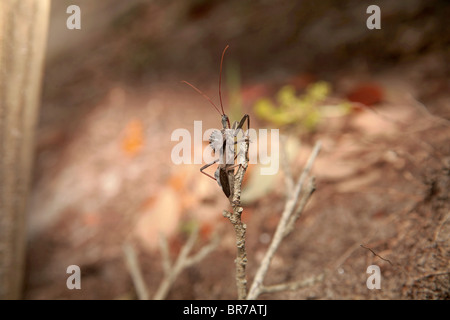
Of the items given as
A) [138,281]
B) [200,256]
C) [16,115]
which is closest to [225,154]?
[200,256]

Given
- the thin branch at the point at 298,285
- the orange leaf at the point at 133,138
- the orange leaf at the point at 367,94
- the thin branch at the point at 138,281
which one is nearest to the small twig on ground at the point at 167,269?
the thin branch at the point at 138,281

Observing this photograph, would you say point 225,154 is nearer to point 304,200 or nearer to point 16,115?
point 304,200

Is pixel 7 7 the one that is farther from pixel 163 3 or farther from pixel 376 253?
pixel 163 3

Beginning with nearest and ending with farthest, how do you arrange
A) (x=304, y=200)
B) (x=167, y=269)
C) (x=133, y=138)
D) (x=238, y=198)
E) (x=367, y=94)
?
(x=238, y=198)
(x=304, y=200)
(x=167, y=269)
(x=367, y=94)
(x=133, y=138)

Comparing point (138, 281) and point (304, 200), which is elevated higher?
point (304, 200)

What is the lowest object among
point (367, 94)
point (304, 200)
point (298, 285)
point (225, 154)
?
point (298, 285)

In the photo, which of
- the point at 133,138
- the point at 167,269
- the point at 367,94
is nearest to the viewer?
the point at 167,269
